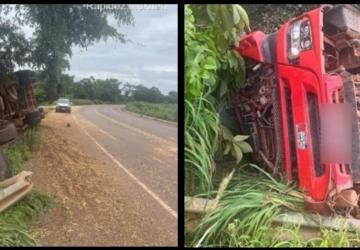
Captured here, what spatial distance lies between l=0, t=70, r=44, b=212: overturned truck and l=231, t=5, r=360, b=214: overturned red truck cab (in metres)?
1.86

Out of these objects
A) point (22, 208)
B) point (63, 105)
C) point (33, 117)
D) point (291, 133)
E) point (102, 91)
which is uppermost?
point (102, 91)

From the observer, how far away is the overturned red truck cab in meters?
4.44

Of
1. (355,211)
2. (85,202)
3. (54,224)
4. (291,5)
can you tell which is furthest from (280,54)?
(54,224)

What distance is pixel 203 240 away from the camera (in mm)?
4434

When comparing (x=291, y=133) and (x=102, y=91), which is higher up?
(x=102, y=91)

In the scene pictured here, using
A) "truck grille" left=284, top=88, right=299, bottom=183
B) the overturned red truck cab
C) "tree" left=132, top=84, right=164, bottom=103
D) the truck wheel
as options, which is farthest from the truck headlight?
the truck wheel

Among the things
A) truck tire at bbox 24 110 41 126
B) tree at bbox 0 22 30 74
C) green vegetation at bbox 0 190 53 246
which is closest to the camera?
green vegetation at bbox 0 190 53 246

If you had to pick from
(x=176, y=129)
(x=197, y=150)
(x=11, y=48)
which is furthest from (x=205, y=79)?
(x=11, y=48)

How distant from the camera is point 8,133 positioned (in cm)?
457

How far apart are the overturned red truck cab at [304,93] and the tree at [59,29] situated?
120cm

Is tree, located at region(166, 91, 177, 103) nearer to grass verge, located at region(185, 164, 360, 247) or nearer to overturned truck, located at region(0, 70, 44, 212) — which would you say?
grass verge, located at region(185, 164, 360, 247)

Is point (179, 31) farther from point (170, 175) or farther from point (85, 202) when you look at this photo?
point (85, 202)

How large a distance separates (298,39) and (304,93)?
491 millimetres

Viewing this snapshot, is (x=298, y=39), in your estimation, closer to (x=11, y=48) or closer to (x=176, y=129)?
(x=176, y=129)
